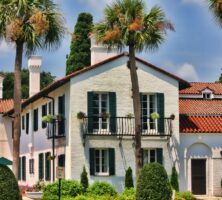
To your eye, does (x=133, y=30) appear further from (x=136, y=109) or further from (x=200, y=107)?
(x=200, y=107)

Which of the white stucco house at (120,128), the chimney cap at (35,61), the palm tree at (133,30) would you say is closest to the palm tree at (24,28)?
the palm tree at (133,30)

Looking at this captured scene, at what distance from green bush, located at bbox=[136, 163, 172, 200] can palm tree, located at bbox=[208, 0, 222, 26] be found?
7.52 m

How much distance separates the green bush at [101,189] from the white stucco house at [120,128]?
1.04 meters

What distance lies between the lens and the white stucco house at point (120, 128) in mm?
36219

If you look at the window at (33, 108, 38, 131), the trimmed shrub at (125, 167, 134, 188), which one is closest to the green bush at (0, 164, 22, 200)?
the trimmed shrub at (125, 167, 134, 188)

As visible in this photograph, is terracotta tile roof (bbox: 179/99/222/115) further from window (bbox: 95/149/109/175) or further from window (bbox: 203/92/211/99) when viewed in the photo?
window (bbox: 95/149/109/175)

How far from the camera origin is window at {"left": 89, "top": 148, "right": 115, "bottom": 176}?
119 feet

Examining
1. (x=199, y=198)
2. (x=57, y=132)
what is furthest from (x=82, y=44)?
(x=199, y=198)

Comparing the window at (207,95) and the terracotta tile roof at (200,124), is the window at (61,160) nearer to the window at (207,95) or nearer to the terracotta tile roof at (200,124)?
the terracotta tile roof at (200,124)

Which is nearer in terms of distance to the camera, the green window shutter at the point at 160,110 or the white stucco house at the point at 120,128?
the white stucco house at the point at 120,128

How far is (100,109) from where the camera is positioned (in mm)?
36781

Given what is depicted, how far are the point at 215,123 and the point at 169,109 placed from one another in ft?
11.4

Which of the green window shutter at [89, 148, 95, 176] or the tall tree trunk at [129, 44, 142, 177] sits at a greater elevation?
the tall tree trunk at [129, 44, 142, 177]

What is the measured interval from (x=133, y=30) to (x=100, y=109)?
6.40m
